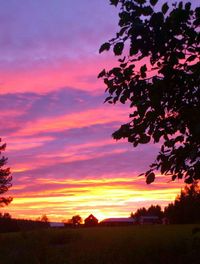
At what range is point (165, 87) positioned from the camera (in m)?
7.09

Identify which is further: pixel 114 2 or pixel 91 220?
pixel 91 220

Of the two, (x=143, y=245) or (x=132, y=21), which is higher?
(x=132, y=21)

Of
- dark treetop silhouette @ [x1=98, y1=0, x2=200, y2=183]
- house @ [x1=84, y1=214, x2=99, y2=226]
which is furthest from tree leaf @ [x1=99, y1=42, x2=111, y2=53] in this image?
house @ [x1=84, y1=214, x2=99, y2=226]

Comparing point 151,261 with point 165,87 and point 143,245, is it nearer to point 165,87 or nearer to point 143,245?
point 143,245

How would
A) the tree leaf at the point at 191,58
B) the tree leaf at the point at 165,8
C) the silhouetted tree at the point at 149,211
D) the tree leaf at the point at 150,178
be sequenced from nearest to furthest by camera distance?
the tree leaf at the point at 165,8 < the tree leaf at the point at 191,58 < the tree leaf at the point at 150,178 < the silhouetted tree at the point at 149,211

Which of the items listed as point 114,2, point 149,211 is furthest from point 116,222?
point 114,2

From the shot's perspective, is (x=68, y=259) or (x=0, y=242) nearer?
(x=68, y=259)

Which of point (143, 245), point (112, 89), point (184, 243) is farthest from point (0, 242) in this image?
point (112, 89)

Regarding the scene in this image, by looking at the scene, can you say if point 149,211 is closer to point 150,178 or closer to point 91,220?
point 91,220

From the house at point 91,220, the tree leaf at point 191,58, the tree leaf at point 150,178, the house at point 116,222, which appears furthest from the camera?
the house at point 116,222

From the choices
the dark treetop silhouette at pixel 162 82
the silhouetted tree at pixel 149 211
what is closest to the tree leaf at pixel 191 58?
the dark treetop silhouette at pixel 162 82

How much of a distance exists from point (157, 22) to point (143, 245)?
2510 cm

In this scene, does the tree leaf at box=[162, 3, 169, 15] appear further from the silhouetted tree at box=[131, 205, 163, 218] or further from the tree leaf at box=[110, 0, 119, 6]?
the silhouetted tree at box=[131, 205, 163, 218]

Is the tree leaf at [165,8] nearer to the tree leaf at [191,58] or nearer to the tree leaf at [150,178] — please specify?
the tree leaf at [191,58]
